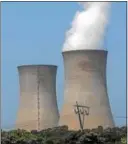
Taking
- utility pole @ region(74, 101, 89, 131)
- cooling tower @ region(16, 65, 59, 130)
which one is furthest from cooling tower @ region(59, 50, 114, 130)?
cooling tower @ region(16, 65, 59, 130)

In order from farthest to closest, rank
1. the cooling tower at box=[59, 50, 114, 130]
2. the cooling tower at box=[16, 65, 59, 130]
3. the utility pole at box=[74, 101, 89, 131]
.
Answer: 1. the cooling tower at box=[16, 65, 59, 130]
2. the utility pole at box=[74, 101, 89, 131]
3. the cooling tower at box=[59, 50, 114, 130]

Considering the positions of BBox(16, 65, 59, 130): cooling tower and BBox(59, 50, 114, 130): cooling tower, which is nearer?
BBox(59, 50, 114, 130): cooling tower

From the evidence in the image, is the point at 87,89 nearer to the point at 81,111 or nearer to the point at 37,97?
the point at 81,111

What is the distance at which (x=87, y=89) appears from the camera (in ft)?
47.1

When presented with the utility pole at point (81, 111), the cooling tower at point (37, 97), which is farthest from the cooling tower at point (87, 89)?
the cooling tower at point (37, 97)

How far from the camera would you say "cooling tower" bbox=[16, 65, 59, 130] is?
15127mm

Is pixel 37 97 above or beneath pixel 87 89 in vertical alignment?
beneath

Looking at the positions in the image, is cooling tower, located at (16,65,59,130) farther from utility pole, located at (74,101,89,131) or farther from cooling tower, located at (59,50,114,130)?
utility pole, located at (74,101,89,131)

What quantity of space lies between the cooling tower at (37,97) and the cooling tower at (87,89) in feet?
2.26

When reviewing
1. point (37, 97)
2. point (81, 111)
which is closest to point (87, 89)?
point (81, 111)

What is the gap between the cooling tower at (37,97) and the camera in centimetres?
1513

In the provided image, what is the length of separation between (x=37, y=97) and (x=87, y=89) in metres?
2.39

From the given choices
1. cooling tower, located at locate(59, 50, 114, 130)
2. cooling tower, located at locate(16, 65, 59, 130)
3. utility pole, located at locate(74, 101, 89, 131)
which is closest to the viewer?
cooling tower, located at locate(59, 50, 114, 130)

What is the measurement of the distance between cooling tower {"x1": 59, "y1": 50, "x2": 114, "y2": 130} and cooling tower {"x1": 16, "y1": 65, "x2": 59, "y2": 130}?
69cm
